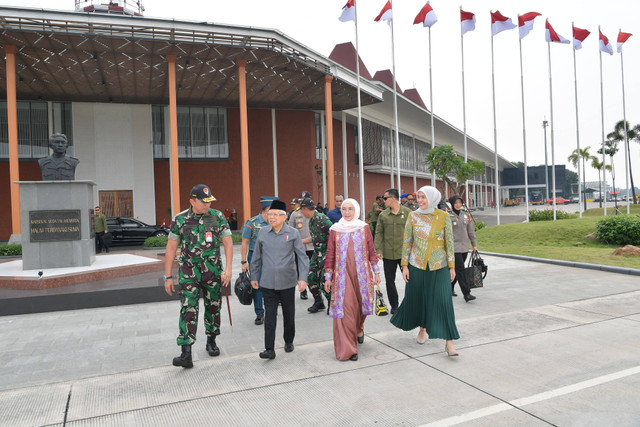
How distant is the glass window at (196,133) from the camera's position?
88.0 ft

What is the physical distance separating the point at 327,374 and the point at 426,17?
73.9ft

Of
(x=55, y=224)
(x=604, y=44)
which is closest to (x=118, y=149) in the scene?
(x=55, y=224)

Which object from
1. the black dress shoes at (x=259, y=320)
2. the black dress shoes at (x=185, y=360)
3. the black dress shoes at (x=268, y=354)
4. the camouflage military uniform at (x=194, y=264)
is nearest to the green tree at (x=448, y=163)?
the black dress shoes at (x=259, y=320)

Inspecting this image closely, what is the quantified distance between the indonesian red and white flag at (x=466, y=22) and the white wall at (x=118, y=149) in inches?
691

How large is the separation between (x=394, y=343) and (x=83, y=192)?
722 cm

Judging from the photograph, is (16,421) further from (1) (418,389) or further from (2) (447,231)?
(2) (447,231)

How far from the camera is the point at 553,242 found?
1622 cm

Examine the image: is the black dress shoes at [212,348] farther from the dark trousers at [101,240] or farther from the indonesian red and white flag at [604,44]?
the indonesian red and white flag at [604,44]

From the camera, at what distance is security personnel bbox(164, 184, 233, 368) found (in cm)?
457

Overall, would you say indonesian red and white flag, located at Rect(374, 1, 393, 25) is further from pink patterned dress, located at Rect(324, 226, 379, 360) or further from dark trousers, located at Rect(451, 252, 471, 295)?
pink patterned dress, located at Rect(324, 226, 379, 360)

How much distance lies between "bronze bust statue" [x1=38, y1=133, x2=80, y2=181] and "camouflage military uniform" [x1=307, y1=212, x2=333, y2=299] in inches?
223

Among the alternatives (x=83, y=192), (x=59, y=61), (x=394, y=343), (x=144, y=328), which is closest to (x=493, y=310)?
(x=394, y=343)

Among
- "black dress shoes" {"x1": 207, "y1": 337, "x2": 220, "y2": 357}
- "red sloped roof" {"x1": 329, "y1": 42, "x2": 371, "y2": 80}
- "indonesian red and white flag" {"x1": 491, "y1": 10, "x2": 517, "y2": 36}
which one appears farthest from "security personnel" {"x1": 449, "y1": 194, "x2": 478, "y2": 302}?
"red sloped roof" {"x1": 329, "y1": 42, "x2": 371, "y2": 80}

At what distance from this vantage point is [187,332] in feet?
14.9
